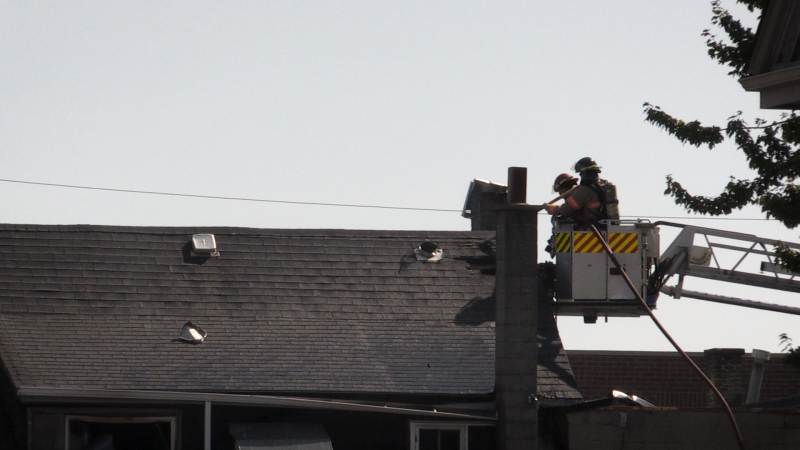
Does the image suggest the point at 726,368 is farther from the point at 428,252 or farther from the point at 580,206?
the point at 580,206

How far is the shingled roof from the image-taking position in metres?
17.8

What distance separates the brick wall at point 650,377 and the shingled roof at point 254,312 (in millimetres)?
4373

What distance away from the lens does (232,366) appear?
17969 mm

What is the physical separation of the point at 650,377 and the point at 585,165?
750cm

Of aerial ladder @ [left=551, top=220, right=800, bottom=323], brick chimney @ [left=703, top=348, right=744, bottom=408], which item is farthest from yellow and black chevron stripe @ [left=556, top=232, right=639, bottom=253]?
brick chimney @ [left=703, top=348, right=744, bottom=408]

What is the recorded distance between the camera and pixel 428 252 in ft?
69.3

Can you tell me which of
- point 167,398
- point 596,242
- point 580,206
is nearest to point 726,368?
point 596,242

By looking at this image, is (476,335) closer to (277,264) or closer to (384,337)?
(384,337)

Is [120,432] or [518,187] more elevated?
[518,187]

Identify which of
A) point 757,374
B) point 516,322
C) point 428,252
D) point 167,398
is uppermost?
point 428,252

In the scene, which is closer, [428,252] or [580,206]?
[580,206]

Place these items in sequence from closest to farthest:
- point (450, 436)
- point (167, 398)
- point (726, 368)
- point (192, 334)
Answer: point (167, 398) → point (450, 436) → point (192, 334) → point (726, 368)

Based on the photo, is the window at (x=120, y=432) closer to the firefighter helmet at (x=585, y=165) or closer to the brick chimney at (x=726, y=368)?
the firefighter helmet at (x=585, y=165)

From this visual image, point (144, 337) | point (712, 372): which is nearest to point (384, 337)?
point (144, 337)
